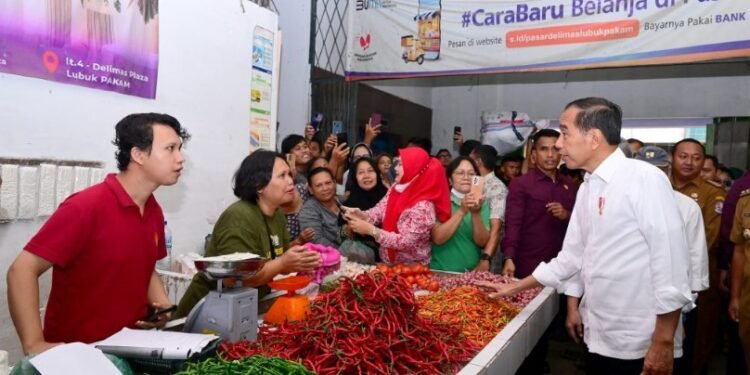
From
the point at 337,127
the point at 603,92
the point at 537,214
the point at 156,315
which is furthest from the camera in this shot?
the point at 603,92

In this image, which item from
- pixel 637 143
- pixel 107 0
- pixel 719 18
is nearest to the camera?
pixel 107 0

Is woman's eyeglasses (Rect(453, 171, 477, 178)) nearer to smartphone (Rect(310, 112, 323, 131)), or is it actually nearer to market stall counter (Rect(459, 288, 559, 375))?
market stall counter (Rect(459, 288, 559, 375))

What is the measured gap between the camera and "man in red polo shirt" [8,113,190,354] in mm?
1533

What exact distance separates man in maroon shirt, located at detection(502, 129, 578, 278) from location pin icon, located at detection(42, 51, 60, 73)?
2651mm

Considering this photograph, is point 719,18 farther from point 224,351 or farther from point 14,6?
point 14,6

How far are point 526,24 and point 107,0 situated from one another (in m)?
3.22

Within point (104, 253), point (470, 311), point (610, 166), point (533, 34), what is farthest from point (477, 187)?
point (533, 34)

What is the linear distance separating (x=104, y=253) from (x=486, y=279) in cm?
179

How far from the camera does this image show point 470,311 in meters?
2.20

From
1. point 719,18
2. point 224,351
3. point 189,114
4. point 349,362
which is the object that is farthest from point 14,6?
point 719,18

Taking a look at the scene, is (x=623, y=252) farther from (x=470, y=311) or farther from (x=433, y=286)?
(x=433, y=286)

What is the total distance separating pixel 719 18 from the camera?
383 cm

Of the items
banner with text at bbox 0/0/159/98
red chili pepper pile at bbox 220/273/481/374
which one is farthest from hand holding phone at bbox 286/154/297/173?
red chili pepper pile at bbox 220/273/481/374

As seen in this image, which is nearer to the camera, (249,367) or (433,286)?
(249,367)
